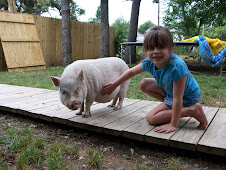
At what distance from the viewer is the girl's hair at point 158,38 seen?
222cm

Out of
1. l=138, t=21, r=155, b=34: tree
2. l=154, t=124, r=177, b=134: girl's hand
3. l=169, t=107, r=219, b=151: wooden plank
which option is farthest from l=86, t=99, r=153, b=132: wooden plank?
l=138, t=21, r=155, b=34: tree

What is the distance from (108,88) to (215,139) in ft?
4.54

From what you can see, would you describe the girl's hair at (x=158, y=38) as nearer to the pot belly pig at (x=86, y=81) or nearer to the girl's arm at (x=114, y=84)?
the girl's arm at (x=114, y=84)

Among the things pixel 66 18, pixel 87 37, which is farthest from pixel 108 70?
pixel 87 37

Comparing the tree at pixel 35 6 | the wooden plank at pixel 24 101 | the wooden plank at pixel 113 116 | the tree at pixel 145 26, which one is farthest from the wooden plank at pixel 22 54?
the tree at pixel 145 26

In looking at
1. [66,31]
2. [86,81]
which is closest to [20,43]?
[66,31]

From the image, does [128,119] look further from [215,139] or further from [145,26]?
[145,26]

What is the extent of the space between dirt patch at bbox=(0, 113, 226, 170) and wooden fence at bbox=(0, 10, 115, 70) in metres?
7.59

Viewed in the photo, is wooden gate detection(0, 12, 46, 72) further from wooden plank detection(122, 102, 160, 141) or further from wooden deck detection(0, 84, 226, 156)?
wooden plank detection(122, 102, 160, 141)

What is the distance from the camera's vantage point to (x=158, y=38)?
221 cm

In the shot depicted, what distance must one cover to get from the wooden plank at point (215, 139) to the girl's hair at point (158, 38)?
1.00 metres

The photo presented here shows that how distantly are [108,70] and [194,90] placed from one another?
115 cm

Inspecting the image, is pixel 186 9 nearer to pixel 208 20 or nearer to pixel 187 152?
pixel 208 20

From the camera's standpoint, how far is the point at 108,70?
10.0ft
